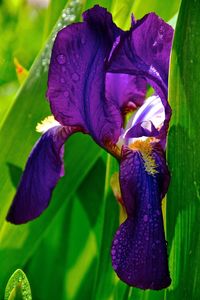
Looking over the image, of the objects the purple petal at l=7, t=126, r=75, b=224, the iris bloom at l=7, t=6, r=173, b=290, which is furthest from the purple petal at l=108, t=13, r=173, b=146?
the purple petal at l=7, t=126, r=75, b=224

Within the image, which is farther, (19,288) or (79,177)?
(79,177)

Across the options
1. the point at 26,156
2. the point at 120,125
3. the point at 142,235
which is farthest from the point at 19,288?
the point at 26,156

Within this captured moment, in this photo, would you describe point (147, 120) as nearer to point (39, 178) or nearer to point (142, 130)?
point (142, 130)

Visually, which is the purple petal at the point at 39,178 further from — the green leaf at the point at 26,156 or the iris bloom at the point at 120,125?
the green leaf at the point at 26,156

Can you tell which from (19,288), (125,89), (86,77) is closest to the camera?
(19,288)

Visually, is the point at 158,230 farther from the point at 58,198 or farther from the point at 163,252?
the point at 58,198

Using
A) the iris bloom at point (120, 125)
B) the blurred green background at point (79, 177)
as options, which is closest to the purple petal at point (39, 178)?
the iris bloom at point (120, 125)
